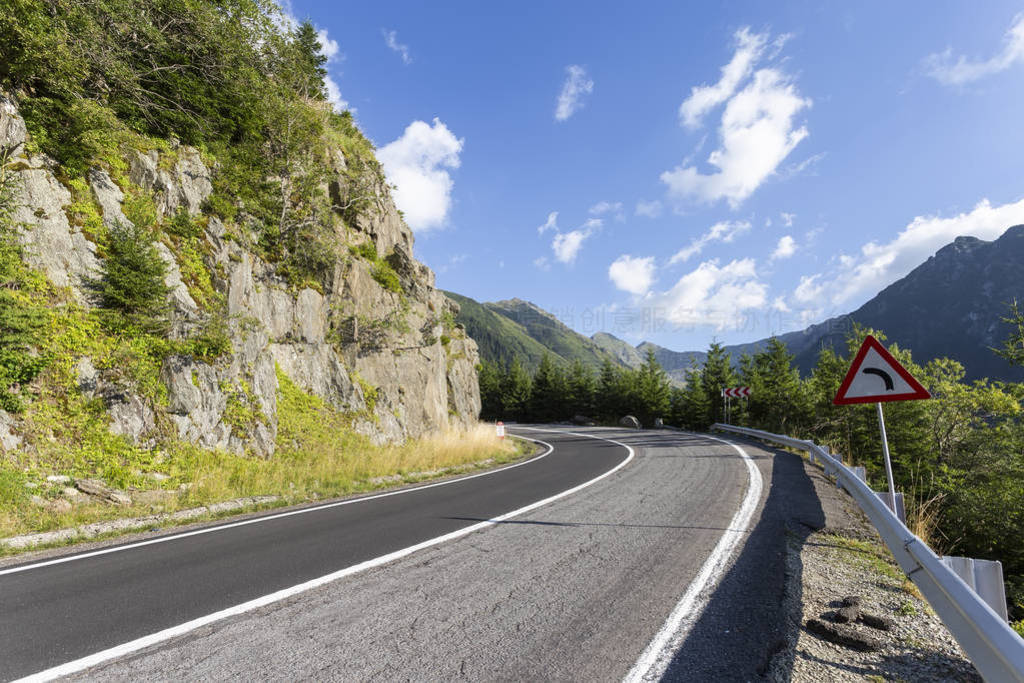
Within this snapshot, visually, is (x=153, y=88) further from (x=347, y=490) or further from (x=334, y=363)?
(x=347, y=490)

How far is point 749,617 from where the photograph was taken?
3426 millimetres

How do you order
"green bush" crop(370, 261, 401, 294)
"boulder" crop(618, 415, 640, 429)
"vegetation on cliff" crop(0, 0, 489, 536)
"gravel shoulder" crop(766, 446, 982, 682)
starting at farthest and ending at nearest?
"boulder" crop(618, 415, 640, 429) → "green bush" crop(370, 261, 401, 294) → "vegetation on cliff" crop(0, 0, 489, 536) → "gravel shoulder" crop(766, 446, 982, 682)

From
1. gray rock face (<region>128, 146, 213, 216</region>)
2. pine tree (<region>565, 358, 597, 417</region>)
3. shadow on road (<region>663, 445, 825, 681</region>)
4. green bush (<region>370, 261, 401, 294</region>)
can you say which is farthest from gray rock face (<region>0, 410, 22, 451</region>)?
pine tree (<region>565, 358, 597, 417</region>)

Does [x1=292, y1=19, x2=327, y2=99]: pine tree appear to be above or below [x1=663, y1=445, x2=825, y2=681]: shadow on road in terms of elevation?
above

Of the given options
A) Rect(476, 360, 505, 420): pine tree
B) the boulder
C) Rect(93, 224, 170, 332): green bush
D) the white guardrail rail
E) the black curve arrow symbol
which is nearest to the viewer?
the white guardrail rail

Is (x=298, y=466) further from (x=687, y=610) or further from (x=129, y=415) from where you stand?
(x=687, y=610)

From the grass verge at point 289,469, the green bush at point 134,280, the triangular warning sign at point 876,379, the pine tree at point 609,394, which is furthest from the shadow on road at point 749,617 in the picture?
the pine tree at point 609,394

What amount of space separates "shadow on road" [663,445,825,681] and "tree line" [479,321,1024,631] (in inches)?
72.0

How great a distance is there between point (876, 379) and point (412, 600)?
19.2 feet

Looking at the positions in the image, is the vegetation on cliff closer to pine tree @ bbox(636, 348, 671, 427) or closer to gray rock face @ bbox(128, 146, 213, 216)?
gray rock face @ bbox(128, 146, 213, 216)

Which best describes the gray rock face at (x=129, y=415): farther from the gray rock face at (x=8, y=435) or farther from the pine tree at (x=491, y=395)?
the pine tree at (x=491, y=395)

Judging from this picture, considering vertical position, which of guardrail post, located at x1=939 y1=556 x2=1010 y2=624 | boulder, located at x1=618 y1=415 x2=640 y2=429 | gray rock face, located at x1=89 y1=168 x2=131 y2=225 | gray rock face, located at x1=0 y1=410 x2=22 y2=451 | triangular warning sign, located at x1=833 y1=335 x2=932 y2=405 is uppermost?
gray rock face, located at x1=89 y1=168 x2=131 y2=225

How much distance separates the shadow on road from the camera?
277 centimetres

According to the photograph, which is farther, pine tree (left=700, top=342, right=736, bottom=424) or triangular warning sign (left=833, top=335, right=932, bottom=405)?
pine tree (left=700, top=342, right=736, bottom=424)
